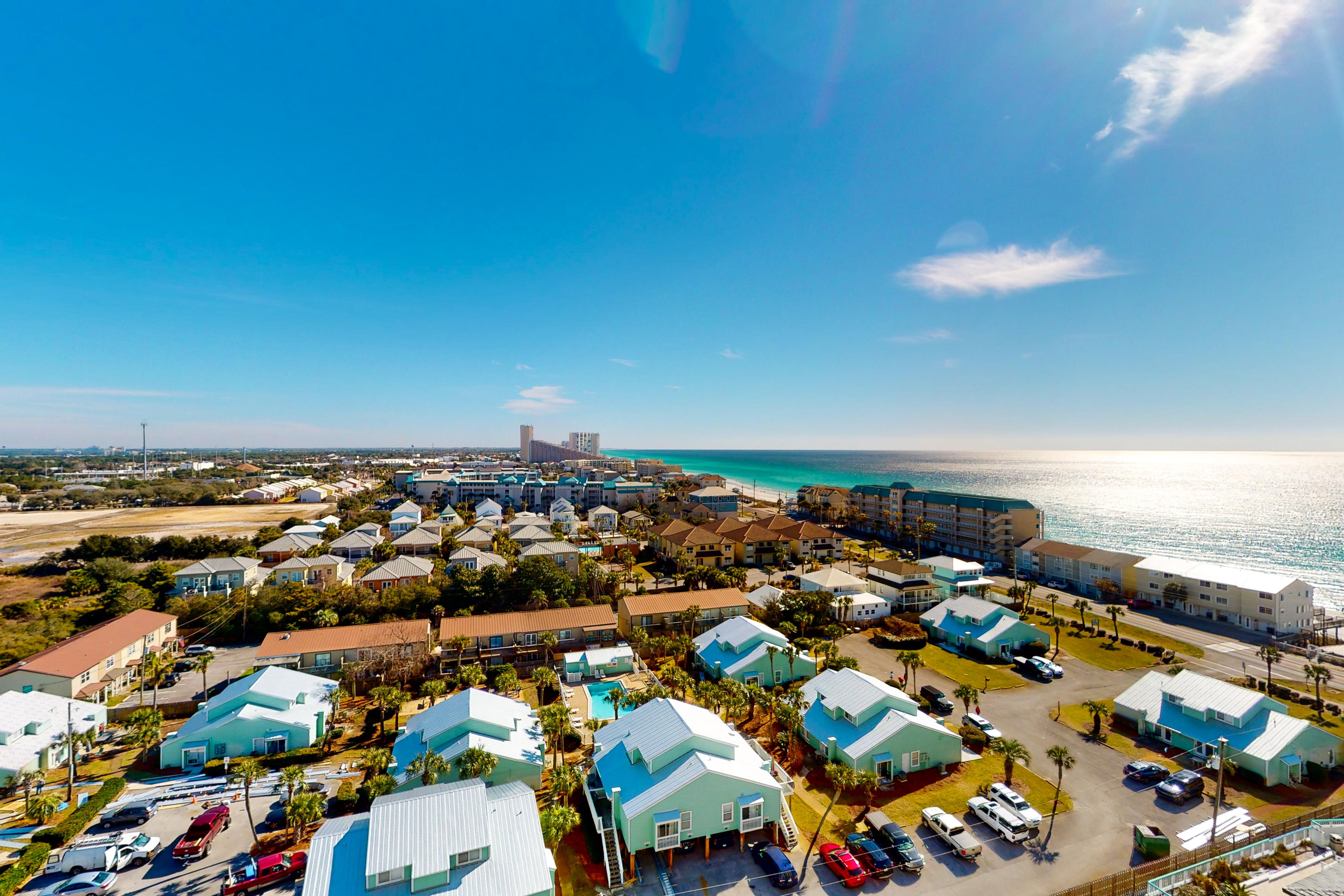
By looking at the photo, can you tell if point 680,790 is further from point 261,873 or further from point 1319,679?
point 1319,679

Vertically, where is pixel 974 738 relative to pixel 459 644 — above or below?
below

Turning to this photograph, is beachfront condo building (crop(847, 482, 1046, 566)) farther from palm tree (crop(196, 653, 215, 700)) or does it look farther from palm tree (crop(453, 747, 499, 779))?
palm tree (crop(196, 653, 215, 700))

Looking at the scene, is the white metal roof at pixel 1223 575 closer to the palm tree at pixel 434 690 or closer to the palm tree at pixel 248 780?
the palm tree at pixel 434 690

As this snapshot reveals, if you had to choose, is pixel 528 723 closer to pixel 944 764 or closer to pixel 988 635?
pixel 944 764

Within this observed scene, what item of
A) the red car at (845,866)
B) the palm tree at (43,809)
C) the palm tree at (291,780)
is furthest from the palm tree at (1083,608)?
the palm tree at (43,809)

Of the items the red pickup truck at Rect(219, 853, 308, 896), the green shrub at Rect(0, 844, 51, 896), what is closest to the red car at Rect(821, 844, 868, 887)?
the red pickup truck at Rect(219, 853, 308, 896)

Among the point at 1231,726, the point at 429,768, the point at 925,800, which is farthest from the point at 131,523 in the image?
the point at 1231,726

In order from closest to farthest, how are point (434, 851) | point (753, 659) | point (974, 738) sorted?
point (434, 851) < point (974, 738) < point (753, 659)
